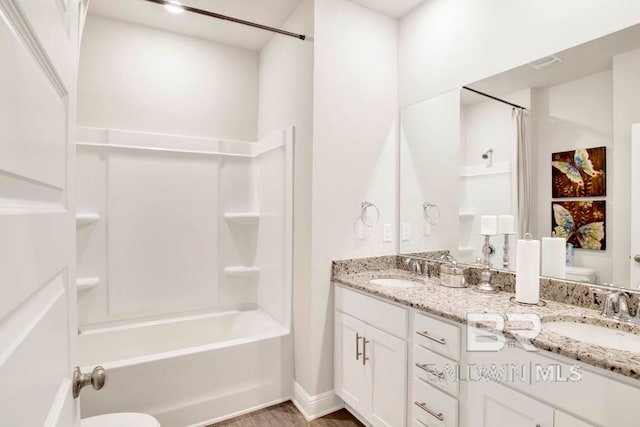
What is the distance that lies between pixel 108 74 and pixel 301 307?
7.79 ft

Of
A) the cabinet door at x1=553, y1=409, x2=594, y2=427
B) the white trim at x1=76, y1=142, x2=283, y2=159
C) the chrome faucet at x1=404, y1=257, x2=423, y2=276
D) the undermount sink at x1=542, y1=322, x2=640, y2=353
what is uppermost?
the white trim at x1=76, y1=142, x2=283, y2=159

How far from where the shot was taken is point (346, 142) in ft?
7.74

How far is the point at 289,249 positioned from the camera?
2494 millimetres

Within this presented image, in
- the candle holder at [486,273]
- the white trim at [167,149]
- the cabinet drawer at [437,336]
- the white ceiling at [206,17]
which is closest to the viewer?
the cabinet drawer at [437,336]

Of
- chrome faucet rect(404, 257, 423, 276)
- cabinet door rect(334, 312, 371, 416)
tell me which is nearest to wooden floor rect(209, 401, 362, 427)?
cabinet door rect(334, 312, 371, 416)

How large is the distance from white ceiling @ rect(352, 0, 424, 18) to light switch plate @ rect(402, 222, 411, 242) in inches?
62.4

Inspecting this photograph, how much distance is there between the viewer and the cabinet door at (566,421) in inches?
41.6

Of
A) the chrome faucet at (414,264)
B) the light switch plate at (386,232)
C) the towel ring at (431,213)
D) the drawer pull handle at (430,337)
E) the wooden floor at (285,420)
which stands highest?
the towel ring at (431,213)

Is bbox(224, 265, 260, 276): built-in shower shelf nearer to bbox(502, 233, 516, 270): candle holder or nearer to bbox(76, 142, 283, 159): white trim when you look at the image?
bbox(76, 142, 283, 159): white trim

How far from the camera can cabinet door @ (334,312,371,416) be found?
6.54 feet

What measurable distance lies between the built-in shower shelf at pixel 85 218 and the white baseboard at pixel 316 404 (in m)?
1.95

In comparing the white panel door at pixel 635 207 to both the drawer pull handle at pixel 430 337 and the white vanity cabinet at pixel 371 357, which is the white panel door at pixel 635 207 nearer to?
the drawer pull handle at pixel 430 337

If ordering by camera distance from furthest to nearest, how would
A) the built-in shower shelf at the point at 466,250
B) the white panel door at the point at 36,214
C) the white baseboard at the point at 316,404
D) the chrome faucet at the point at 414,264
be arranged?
1. the chrome faucet at the point at 414,264
2. the white baseboard at the point at 316,404
3. the built-in shower shelf at the point at 466,250
4. the white panel door at the point at 36,214

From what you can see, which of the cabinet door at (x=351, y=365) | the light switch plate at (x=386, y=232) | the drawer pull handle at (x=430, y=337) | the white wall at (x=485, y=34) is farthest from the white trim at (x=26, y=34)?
the light switch plate at (x=386, y=232)
